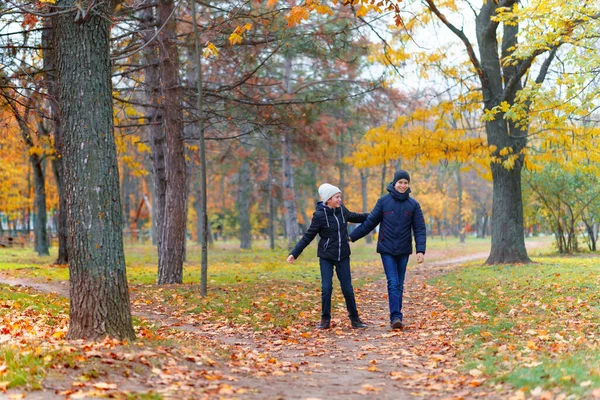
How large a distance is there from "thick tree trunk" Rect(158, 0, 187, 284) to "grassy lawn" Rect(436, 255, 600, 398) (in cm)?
546

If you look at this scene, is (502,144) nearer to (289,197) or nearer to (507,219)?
(507,219)

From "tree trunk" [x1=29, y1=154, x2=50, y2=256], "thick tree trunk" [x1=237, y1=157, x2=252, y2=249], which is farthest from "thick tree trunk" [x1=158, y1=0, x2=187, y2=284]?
"thick tree trunk" [x1=237, y1=157, x2=252, y2=249]

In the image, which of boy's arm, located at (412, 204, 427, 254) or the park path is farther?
boy's arm, located at (412, 204, 427, 254)

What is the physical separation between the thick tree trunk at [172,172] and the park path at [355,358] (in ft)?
8.87

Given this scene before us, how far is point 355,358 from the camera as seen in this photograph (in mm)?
6852

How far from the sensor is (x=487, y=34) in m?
17.8

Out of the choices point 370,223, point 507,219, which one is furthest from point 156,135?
point 507,219

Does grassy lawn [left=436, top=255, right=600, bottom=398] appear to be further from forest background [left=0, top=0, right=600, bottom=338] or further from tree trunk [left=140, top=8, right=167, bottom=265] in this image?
tree trunk [left=140, top=8, right=167, bottom=265]

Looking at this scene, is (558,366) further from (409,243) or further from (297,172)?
(297,172)

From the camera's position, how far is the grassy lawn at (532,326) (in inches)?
204

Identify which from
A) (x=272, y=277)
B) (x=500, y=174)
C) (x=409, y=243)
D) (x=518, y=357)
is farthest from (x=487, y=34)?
(x=518, y=357)

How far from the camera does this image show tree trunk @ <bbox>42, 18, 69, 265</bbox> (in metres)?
10.2

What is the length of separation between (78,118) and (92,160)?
44cm

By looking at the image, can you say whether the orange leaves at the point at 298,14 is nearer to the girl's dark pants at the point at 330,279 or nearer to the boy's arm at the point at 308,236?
the boy's arm at the point at 308,236
